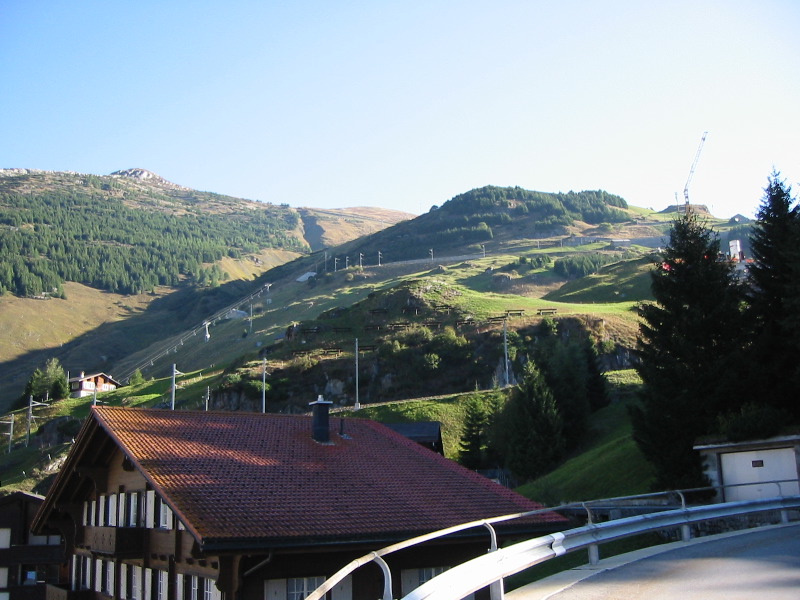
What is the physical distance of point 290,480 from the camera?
1989cm

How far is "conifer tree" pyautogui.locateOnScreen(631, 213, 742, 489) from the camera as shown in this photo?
87.6 feet

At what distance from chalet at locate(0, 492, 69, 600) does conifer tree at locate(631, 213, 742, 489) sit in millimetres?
29123

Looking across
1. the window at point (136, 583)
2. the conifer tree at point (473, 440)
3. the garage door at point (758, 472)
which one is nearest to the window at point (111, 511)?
the window at point (136, 583)

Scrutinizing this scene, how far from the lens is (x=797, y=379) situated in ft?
84.4

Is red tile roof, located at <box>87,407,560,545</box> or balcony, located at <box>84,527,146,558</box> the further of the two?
balcony, located at <box>84,527,146,558</box>

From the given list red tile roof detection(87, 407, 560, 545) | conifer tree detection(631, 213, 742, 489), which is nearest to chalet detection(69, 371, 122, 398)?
red tile roof detection(87, 407, 560, 545)

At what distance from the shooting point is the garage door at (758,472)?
22.5m

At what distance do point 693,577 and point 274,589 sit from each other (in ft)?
34.8

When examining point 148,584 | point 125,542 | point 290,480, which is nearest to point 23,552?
point 148,584

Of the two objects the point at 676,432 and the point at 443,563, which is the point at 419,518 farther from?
the point at 676,432

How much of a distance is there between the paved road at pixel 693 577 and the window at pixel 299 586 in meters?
8.83

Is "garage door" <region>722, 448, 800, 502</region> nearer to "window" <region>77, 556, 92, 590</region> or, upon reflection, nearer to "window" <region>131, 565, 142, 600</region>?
"window" <region>131, 565, 142, 600</region>

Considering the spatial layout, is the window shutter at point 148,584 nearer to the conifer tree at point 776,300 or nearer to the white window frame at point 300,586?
the white window frame at point 300,586

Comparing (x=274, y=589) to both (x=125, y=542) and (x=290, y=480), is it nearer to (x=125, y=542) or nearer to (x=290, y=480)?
(x=290, y=480)
